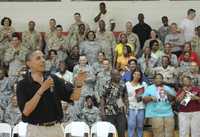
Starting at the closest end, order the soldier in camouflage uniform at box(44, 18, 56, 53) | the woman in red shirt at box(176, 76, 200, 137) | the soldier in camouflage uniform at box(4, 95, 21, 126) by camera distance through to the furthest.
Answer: the woman in red shirt at box(176, 76, 200, 137) < the soldier in camouflage uniform at box(4, 95, 21, 126) < the soldier in camouflage uniform at box(44, 18, 56, 53)

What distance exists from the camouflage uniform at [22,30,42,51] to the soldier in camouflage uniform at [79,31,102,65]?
1.28 metres

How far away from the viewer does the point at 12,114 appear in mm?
11797

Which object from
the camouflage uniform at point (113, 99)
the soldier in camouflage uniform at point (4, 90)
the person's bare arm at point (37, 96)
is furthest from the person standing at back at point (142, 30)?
the person's bare arm at point (37, 96)

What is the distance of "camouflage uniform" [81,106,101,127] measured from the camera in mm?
11555

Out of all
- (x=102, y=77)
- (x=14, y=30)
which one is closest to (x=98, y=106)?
(x=102, y=77)

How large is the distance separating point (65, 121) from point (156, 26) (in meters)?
4.89

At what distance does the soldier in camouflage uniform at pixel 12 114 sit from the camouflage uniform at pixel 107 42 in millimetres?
2809

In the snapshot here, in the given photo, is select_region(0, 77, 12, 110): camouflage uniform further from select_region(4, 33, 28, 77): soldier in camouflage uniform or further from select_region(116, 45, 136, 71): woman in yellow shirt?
select_region(116, 45, 136, 71): woman in yellow shirt

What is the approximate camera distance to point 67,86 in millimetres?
5742

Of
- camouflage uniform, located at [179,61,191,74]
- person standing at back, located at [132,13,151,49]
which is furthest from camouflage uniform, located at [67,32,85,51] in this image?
camouflage uniform, located at [179,61,191,74]

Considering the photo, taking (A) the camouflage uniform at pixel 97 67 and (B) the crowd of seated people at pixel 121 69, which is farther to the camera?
(A) the camouflage uniform at pixel 97 67

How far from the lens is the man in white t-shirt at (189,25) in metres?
14.7

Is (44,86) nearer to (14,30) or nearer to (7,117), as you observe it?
(7,117)

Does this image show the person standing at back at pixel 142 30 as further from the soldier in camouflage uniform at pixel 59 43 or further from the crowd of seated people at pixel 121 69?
the soldier in camouflage uniform at pixel 59 43
